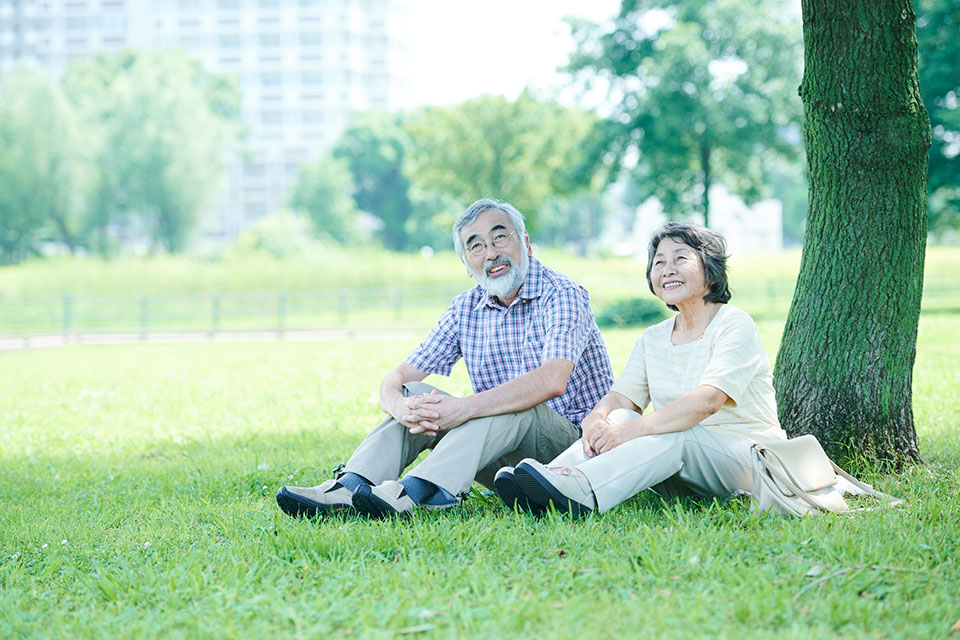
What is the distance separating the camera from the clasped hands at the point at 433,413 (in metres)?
4.07

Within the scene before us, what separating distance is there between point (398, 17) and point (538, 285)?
95473 millimetres

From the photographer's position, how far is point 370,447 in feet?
13.6

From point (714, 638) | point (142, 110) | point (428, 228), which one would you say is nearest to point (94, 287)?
point (142, 110)

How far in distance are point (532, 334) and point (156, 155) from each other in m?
45.9

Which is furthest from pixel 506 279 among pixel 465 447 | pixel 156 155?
pixel 156 155

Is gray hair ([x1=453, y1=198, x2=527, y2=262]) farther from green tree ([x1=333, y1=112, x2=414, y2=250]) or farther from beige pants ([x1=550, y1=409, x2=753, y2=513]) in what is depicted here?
green tree ([x1=333, y1=112, x2=414, y2=250])

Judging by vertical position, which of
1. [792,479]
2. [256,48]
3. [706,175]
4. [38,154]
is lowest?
[792,479]

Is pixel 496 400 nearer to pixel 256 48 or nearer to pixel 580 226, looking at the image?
pixel 580 226

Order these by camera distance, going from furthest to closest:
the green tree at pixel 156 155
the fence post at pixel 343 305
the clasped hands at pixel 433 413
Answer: the green tree at pixel 156 155 < the fence post at pixel 343 305 < the clasped hands at pixel 433 413

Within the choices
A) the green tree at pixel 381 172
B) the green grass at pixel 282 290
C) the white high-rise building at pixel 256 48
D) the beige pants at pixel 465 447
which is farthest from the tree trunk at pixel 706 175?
the white high-rise building at pixel 256 48

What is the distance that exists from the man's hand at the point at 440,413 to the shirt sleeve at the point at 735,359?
102cm

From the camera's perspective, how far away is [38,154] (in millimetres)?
43875

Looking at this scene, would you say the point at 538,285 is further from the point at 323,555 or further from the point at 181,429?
the point at 181,429

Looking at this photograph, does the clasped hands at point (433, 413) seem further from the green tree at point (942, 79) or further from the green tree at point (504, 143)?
the green tree at point (504, 143)
